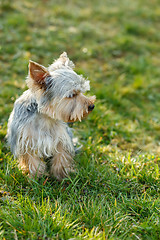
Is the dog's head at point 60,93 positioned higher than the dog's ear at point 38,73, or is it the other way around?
the dog's ear at point 38,73

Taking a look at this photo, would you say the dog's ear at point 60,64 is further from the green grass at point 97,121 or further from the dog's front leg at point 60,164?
the green grass at point 97,121

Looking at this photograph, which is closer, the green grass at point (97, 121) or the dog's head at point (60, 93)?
the green grass at point (97, 121)

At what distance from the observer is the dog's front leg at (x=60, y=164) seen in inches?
149

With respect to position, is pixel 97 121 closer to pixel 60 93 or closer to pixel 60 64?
pixel 60 64

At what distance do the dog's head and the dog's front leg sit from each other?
685 millimetres

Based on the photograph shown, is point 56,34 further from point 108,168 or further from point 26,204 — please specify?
point 26,204

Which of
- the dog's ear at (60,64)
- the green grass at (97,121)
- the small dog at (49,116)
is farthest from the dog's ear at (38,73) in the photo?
the green grass at (97,121)

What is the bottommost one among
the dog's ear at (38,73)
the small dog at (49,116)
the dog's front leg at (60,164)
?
the dog's front leg at (60,164)

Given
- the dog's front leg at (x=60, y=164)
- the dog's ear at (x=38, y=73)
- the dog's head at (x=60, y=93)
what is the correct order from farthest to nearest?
the dog's front leg at (x=60, y=164), the dog's head at (x=60, y=93), the dog's ear at (x=38, y=73)

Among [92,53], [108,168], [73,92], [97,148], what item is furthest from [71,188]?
[92,53]

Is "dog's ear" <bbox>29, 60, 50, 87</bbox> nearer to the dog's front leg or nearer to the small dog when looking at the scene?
the small dog

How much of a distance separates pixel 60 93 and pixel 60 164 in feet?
3.83

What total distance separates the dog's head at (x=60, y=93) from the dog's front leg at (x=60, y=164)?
685 mm

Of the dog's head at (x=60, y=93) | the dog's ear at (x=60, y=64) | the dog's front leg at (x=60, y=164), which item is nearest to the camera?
the dog's head at (x=60, y=93)
